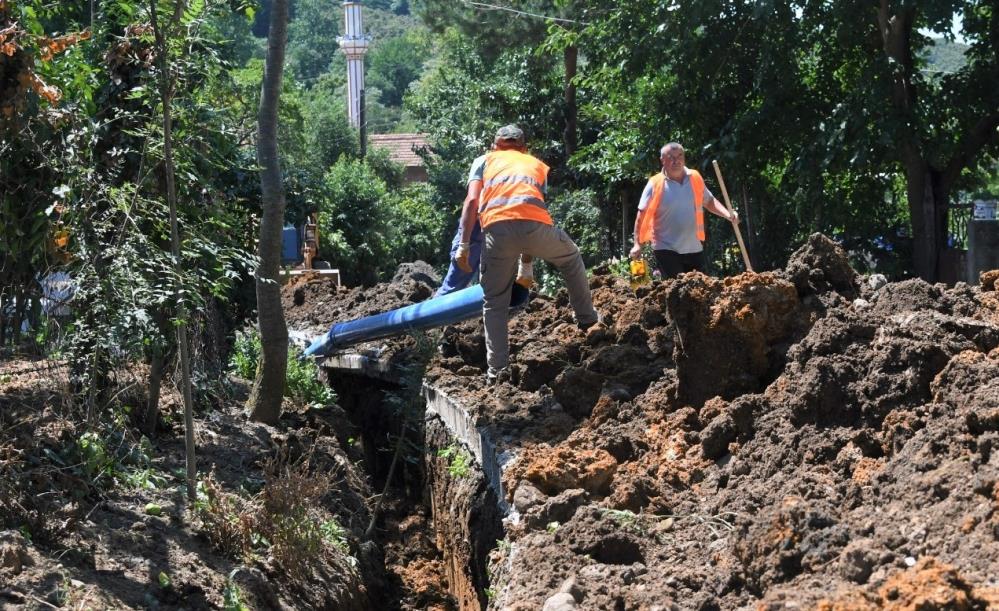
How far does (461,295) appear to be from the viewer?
10.8 m

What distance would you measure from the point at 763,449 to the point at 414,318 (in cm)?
595

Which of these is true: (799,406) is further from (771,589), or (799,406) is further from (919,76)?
(919,76)

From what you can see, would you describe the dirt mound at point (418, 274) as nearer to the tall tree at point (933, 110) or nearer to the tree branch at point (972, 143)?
the tall tree at point (933, 110)

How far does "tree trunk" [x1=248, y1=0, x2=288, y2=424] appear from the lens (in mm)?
9750

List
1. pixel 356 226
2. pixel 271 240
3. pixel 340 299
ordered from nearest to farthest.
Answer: pixel 271 240, pixel 340 299, pixel 356 226

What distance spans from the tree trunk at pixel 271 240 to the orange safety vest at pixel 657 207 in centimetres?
290

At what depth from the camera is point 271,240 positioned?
991 centimetres

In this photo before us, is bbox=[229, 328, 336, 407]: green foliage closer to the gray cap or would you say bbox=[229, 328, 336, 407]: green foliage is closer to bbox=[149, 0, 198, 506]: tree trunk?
the gray cap

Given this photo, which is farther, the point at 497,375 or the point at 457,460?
the point at 497,375

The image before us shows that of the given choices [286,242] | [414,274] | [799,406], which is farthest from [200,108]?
[286,242]

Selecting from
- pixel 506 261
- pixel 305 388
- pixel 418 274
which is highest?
pixel 506 261

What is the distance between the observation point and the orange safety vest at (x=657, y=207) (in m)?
10.9

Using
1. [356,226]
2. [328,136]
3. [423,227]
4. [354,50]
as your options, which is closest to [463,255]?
[356,226]

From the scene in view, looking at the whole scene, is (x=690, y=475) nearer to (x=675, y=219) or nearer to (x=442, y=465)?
(x=442, y=465)
